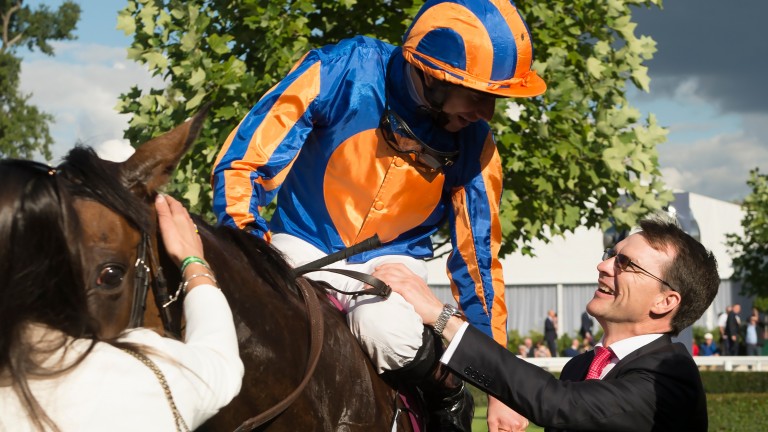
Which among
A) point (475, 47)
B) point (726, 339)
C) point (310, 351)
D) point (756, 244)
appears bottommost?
point (310, 351)

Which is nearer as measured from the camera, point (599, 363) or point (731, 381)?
point (599, 363)

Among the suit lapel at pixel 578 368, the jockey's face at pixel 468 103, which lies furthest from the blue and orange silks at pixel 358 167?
the suit lapel at pixel 578 368

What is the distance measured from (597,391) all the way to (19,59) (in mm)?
31593

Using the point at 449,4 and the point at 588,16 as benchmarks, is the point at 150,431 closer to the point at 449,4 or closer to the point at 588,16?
the point at 449,4

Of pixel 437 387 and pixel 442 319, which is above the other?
pixel 442 319

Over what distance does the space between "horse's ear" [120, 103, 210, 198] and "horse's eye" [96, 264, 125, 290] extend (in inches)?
7.6

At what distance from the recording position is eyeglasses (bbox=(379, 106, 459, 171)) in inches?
130

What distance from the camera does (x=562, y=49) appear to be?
815cm

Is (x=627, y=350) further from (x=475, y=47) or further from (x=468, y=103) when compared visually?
(x=475, y=47)

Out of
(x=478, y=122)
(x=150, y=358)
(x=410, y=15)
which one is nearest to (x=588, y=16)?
(x=410, y=15)

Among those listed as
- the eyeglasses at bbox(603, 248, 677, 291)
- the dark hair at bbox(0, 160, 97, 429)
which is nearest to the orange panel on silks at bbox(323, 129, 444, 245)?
the eyeglasses at bbox(603, 248, 677, 291)

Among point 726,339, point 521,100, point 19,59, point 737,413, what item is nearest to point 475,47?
point 521,100

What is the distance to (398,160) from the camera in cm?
333

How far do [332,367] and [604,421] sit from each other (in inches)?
29.4
